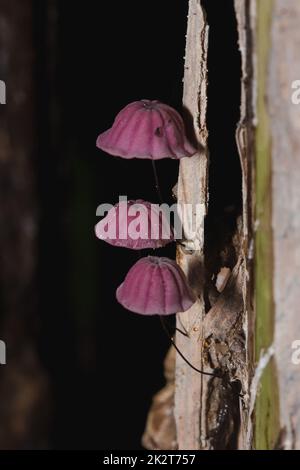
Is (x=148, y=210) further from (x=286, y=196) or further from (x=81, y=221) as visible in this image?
(x=81, y=221)

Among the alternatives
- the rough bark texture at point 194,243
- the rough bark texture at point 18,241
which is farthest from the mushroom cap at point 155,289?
the rough bark texture at point 18,241

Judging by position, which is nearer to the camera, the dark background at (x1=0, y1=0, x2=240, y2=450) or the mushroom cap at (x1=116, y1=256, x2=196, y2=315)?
the mushroom cap at (x1=116, y1=256, x2=196, y2=315)

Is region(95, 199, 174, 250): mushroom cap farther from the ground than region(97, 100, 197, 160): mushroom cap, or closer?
closer

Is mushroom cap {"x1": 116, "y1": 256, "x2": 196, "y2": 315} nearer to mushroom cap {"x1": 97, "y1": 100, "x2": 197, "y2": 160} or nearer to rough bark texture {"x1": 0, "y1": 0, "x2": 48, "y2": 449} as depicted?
mushroom cap {"x1": 97, "y1": 100, "x2": 197, "y2": 160}

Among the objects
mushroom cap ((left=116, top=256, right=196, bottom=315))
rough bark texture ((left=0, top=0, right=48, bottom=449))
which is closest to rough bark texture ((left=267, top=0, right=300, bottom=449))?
mushroom cap ((left=116, top=256, right=196, bottom=315))

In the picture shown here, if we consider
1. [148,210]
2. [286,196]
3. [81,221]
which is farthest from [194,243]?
[81,221]

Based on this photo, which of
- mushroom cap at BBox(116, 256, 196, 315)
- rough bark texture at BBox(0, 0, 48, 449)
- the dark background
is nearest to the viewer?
mushroom cap at BBox(116, 256, 196, 315)

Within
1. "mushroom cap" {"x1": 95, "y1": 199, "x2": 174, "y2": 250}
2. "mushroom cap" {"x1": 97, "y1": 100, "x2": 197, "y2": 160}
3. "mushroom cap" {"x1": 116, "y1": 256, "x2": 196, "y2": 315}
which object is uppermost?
"mushroom cap" {"x1": 97, "y1": 100, "x2": 197, "y2": 160}

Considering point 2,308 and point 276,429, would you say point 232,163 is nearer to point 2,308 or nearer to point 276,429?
point 276,429

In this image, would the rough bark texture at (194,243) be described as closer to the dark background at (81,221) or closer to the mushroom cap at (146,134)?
the mushroom cap at (146,134)
